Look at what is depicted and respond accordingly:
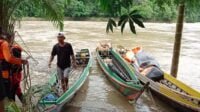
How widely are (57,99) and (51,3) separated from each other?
186 centimetres

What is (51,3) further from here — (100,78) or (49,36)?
(49,36)

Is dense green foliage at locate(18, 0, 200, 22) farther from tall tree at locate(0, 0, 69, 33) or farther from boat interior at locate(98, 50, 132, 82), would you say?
boat interior at locate(98, 50, 132, 82)

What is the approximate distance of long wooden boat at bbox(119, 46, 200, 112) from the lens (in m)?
7.60

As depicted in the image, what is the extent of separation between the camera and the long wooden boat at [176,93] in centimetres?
760

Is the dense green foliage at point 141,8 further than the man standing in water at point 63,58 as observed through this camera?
No

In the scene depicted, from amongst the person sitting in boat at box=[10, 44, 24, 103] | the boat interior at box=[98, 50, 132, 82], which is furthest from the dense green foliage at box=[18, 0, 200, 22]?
the boat interior at box=[98, 50, 132, 82]

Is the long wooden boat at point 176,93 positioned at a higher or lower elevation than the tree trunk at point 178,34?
lower

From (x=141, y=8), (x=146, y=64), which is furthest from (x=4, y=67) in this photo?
(x=146, y=64)

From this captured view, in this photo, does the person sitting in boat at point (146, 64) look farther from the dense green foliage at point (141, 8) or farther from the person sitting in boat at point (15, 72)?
the person sitting in boat at point (15, 72)

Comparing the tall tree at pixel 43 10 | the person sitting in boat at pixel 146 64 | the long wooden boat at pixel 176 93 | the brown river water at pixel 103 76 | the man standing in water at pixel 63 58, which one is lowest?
the brown river water at pixel 103 76

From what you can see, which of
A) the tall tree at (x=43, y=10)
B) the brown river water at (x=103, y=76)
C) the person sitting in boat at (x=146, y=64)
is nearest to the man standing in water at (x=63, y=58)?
the tall tree at (x=43, y=10)

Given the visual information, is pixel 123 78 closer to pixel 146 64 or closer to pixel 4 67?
pixel 146 64

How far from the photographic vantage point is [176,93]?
8055mm

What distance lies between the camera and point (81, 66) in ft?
41.3
